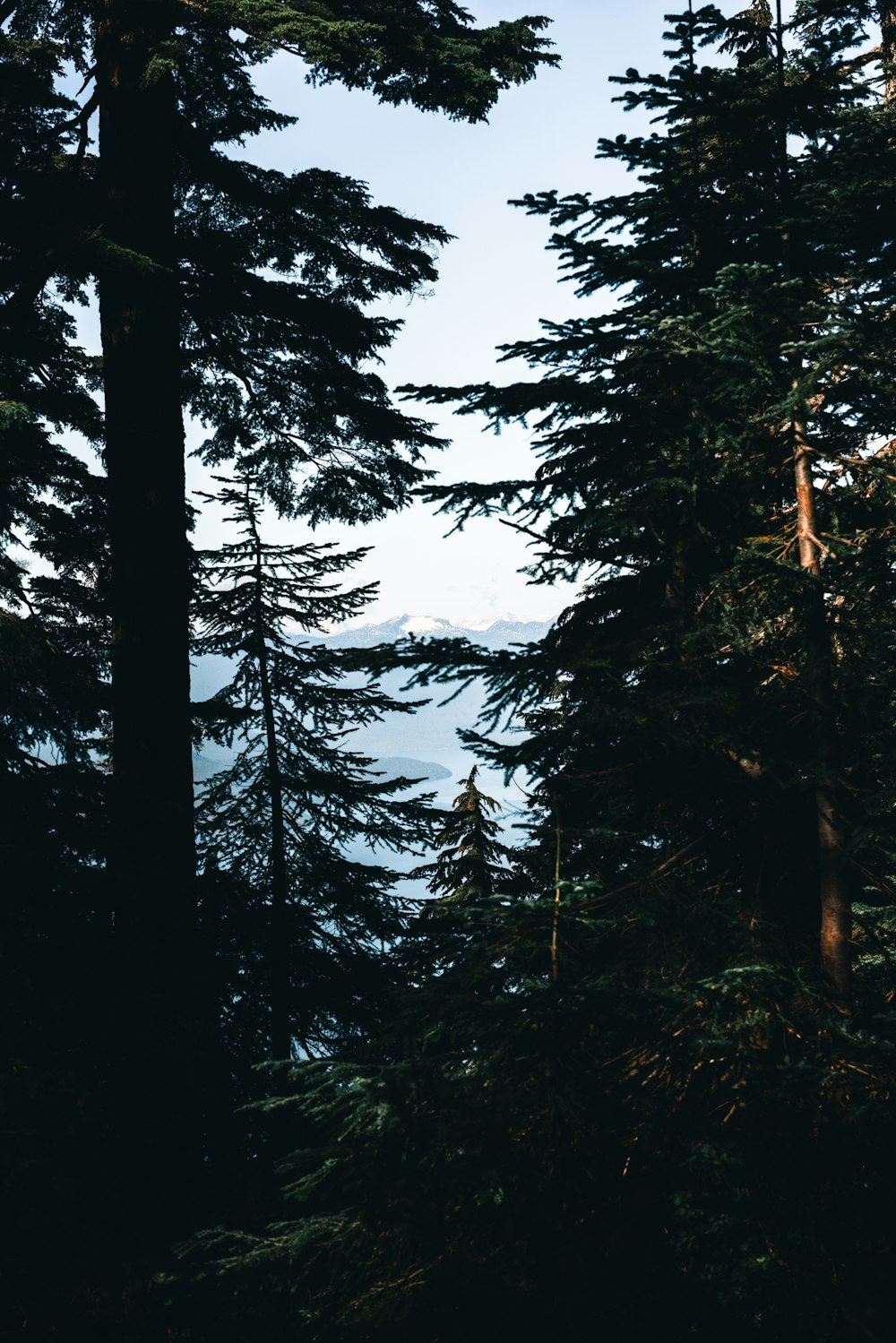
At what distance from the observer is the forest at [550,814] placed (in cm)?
269

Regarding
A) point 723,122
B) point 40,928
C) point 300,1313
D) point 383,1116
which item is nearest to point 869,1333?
point 383,1116

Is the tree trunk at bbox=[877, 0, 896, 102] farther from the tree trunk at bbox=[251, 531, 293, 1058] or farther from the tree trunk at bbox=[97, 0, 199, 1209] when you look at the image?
the tree trunk at bbox=[251, 531, 293, 1058]

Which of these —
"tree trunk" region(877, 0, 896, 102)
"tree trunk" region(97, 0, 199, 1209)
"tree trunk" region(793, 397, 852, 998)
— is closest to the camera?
"tree trunk" region(793, 397, 852, 998)

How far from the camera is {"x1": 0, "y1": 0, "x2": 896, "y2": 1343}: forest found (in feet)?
8.82

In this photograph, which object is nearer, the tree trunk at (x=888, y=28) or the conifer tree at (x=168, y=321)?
the conifer tree at (x=168, y=321)

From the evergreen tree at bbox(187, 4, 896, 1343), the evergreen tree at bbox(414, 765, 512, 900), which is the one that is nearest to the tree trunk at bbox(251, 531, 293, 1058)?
the evergreen tree at bbox(414, 765, 512, 900)

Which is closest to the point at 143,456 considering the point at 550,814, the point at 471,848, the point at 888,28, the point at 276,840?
the point at 550,814

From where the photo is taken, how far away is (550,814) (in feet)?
15.6

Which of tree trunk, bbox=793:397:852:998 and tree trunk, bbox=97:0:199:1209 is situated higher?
tree trunk, bbox=97:0:199:1209

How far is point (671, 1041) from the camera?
309 cm

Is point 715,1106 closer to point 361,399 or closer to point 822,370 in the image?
point 822,370

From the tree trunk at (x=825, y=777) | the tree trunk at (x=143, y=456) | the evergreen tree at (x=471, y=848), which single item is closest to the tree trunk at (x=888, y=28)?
the tree trunk at (x=143, y=456)

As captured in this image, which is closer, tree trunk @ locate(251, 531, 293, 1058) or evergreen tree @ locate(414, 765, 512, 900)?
tree trunk @ locate(251, 531, 293, 1058)

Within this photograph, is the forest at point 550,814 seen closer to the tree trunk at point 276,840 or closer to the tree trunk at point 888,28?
the tree trunk at point 276,840
